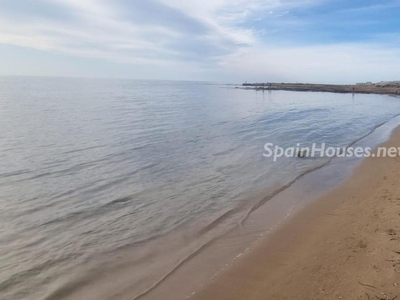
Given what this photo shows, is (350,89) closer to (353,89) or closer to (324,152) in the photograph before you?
(353,89)

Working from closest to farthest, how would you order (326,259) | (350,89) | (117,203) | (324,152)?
(326,259) < (117,203) < (324,152) < (350,89)

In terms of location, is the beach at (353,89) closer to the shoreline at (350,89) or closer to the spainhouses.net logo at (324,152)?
the shoreline at (350,89)

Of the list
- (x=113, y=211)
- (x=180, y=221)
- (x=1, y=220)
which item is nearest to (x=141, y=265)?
(x=180, y=221)

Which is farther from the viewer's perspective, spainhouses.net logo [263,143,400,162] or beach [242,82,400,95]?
beach [242,82,400,95]

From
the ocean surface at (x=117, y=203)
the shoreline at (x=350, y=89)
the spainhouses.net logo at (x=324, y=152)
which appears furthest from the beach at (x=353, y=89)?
the ocean surface at (x=117, y=203)

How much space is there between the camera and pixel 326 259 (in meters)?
5.89

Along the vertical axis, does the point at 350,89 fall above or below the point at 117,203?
above

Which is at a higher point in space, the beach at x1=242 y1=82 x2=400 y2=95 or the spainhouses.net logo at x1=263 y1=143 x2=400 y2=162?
the beach at x1=242 y1=82 x2=400 y2=95

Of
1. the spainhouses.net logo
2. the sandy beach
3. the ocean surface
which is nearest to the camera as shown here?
the sandy beach

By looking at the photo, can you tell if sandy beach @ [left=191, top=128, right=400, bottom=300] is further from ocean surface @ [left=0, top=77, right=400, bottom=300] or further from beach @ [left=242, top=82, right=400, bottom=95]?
beach @ [left=242, top=82, right=400, bottom=95]

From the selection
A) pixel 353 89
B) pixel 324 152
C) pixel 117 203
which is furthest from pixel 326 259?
pixel 353 89

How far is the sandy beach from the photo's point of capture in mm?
4926

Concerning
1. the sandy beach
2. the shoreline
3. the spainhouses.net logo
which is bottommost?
the spainhouses.net logo

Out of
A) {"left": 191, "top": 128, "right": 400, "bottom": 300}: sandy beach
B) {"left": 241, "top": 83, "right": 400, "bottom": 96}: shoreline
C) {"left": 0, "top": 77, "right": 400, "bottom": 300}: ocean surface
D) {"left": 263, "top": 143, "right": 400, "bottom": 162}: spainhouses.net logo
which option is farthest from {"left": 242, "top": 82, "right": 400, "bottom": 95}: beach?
{"left": 191, "top": 128, "right": 400, "bottom": 300}: sandy beach
